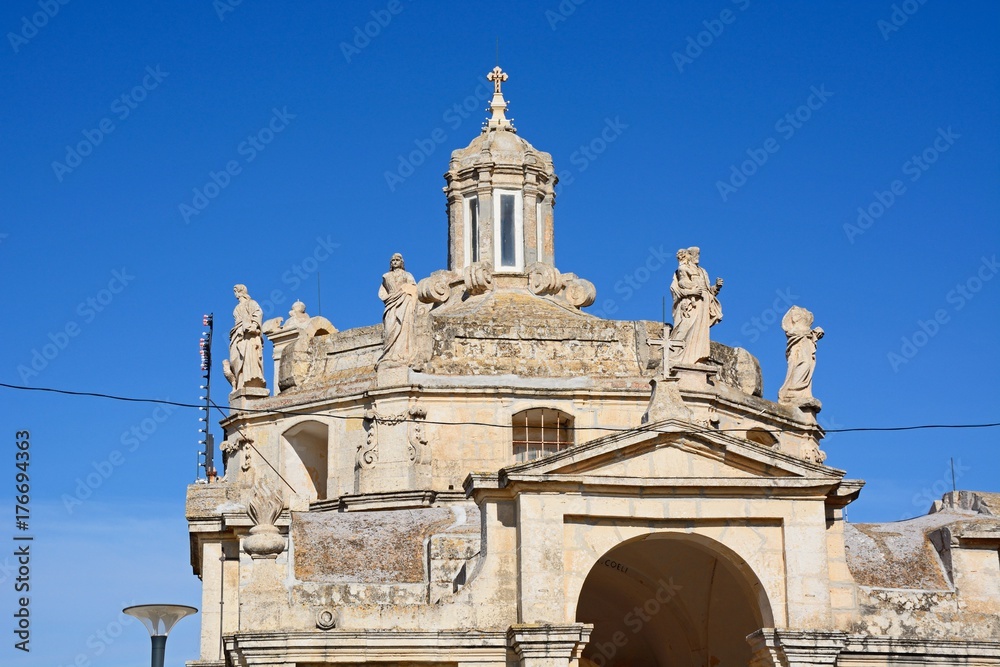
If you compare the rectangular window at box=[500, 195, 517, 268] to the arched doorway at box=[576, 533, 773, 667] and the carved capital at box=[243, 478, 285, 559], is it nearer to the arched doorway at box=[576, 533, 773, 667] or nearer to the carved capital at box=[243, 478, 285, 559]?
the arched doorway at box=[576, 533, 773, 667]

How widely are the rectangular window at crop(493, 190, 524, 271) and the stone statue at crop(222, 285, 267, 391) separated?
6095mm

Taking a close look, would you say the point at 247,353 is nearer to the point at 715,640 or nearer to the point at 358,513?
the point at 358,513

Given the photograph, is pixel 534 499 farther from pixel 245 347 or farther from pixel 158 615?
pixel 245 347

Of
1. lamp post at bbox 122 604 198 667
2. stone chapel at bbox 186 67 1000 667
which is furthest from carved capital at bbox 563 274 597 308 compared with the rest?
lamp post at bbox 122 604 198 667

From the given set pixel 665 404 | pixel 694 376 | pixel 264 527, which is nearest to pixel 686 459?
pixel 665 404

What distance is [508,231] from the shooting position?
4981 centimetres

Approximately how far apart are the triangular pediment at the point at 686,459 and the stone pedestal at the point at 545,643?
9.41 ft

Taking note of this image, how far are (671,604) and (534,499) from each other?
747 centimetres

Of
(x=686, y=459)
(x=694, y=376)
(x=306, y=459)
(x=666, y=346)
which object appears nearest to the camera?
(x=686, y=459)

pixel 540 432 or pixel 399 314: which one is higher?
pixel 399 314

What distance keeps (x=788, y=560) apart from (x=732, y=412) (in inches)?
365

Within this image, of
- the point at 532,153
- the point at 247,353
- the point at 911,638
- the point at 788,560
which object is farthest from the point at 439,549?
the point at 532,153

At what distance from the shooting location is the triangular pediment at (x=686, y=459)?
3616 cm

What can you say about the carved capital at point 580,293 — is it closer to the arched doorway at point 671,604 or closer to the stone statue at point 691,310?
the stone statue at point 691,310
